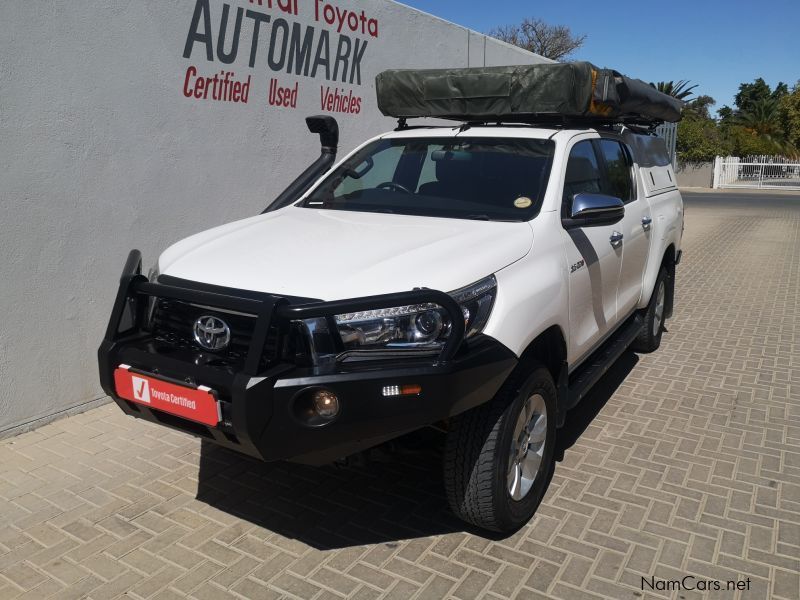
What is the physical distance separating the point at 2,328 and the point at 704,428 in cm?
460


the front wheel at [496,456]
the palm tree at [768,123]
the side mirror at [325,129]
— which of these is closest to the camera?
the front wheel at [496,456]

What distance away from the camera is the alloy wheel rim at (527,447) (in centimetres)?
331

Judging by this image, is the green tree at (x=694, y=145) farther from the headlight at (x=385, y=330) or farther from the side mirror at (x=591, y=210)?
the headlight at (x=385, y=330)

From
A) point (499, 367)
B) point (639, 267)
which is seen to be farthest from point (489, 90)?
point (499, 367)

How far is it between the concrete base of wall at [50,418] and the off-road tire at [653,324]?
170 inches

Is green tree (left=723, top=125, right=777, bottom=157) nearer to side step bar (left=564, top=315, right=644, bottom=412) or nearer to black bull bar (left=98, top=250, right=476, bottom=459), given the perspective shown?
side step bar (left=564, top=315, right=644, bottom=412)

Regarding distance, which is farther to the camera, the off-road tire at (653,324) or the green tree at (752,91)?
the green tree at (752,91)

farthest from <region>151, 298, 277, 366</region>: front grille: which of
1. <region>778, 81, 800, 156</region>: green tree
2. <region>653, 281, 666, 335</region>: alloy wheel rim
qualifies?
<region>778, 81, 800, 156</region>: green tree

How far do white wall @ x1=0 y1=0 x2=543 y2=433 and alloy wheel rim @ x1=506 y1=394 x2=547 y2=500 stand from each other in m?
3.18

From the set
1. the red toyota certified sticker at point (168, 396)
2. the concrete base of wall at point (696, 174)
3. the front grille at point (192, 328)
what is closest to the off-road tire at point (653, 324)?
the front grille at point (192, 328)

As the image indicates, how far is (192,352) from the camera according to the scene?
3084 millimetres

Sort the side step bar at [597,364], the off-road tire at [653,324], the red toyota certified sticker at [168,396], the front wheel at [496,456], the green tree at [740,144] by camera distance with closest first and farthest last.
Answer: the red toyota certified sticker at [168,396] → the front wheel at [496,456] → the side step bar at [597,364] → the off-road tire at [653,324] → the green tree at [740,144]

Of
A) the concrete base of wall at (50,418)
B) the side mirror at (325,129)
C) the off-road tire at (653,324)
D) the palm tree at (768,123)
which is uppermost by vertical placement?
the palm tree at (768,123)

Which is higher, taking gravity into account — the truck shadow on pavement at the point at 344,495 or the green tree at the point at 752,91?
the green tree at the point at 752,91
